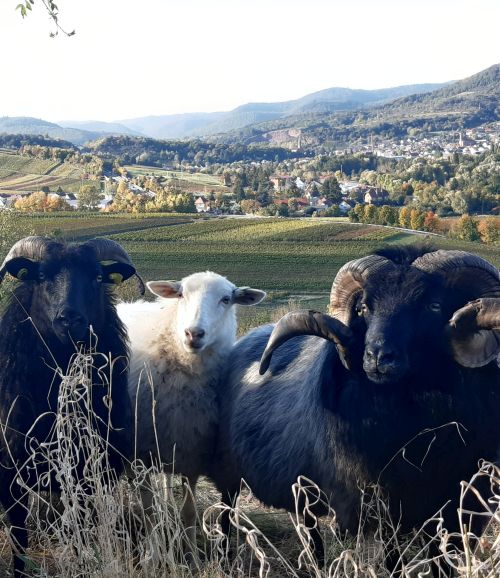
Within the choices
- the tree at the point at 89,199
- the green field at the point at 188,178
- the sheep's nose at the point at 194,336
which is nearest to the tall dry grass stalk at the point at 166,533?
the sheep's nose at the point at 194,336

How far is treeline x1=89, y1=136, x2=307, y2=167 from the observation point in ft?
475

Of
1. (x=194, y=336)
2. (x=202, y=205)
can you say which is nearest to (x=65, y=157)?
(x=202, y=205)

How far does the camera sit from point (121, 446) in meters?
5.59

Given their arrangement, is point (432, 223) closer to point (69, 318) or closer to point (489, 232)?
point (489, 232)

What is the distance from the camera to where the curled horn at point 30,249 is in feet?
18.0

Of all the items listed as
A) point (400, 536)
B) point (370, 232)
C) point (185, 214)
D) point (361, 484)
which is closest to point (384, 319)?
point (361, 484)

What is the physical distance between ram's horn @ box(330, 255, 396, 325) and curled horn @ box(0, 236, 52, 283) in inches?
90.9

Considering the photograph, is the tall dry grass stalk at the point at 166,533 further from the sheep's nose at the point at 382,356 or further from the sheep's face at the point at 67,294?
the sheep's nose at the point at 382,356

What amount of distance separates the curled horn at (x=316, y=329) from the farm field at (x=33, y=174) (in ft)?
286

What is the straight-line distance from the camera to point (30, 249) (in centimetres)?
550

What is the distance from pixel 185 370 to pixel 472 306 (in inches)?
111

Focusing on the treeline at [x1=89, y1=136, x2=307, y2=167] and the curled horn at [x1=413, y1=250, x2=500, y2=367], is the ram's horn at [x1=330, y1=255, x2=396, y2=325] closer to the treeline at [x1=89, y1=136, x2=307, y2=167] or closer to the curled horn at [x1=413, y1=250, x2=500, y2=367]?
the curled horn at [x1=413, y1=250, x2=500, y2=367]

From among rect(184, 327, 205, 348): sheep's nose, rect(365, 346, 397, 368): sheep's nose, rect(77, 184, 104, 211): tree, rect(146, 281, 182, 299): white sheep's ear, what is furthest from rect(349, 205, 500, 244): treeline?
rect(365, 346, 397, 368): sheep's nose

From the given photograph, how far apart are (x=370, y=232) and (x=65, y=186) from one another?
46035 mm
